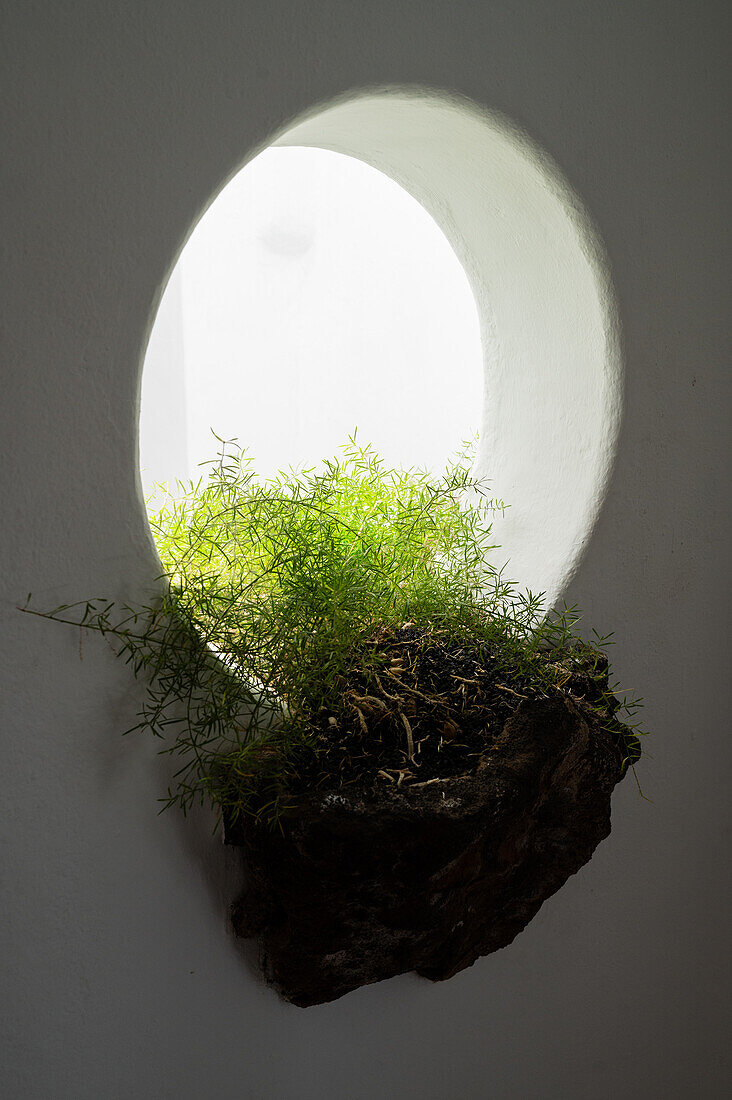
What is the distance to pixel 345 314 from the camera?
2.85 m

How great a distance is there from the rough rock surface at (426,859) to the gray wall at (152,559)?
12cm

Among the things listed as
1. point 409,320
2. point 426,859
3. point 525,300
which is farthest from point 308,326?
point 426,859

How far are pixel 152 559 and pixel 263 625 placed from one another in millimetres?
152

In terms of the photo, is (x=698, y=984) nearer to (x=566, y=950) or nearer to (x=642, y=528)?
(x=566, y=950)

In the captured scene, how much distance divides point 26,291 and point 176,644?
41 cm

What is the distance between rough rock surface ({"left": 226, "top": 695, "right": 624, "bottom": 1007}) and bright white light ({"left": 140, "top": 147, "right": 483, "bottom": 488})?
4.82 ft

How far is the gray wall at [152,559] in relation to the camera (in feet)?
2.78

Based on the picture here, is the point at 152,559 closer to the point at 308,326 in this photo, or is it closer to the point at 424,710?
the point at 424,710

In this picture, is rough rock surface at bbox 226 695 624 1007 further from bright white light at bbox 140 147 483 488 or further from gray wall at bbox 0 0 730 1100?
bright white light at bbox 140 147 483 488

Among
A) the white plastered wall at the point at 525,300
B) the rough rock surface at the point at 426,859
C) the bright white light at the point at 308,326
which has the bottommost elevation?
the rough rock surface at the point at 426,859

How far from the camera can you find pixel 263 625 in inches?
39.1

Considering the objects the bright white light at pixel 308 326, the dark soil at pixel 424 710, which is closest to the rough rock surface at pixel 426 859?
the dark soil at pixel 424 710

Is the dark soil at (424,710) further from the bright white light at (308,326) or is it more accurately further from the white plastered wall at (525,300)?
the bright white light at (308,326)

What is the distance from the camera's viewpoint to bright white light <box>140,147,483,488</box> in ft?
8.57
